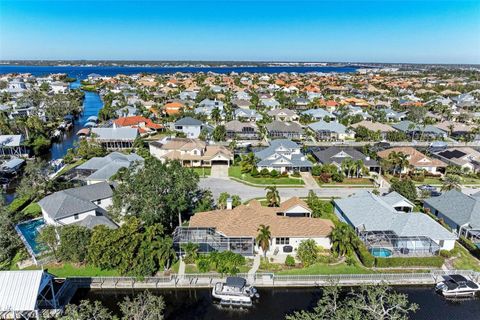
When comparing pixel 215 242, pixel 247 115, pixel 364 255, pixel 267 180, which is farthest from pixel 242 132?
pixel 364 255

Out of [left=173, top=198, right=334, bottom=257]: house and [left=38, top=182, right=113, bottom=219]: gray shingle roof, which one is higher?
[left=38, top=182, right=113, bottom=219]: gray shingle roof

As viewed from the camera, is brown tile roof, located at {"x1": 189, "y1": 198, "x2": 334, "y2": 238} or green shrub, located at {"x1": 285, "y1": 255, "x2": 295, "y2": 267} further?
brown tile roof, located at {"x1": 189, "y1": 198, "x2": 334, "y2": 238}

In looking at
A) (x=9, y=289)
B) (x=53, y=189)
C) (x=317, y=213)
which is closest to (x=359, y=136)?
(x=317, y=213)


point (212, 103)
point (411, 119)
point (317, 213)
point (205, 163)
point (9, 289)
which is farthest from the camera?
point (212, 103)

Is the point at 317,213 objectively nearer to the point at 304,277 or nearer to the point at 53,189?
the point at 304,277

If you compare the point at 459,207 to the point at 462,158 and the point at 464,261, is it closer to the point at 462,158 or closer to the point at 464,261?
the point at 464,261

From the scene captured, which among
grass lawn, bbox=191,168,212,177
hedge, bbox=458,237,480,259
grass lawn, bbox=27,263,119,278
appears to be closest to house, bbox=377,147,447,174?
hedge, bbox=458,237,480,259

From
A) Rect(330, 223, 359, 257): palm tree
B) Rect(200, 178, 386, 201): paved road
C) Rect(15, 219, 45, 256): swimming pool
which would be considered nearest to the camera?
Rect(330, 223, 359, 257): palm tree

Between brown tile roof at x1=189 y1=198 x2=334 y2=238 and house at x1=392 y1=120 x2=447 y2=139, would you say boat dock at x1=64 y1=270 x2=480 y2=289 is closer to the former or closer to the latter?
brown tile roof at x1=189 y1=198 x2=334 y2=238
